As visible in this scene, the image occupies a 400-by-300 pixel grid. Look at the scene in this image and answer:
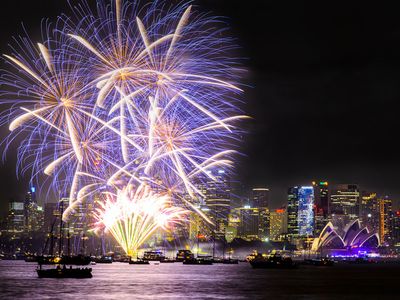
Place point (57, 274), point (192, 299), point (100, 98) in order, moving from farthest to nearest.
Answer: point (57, 274) → point (192, 299) → point (100, 98)

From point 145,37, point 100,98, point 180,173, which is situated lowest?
point 180,173

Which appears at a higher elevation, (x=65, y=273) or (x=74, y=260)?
(x=74, y=260)

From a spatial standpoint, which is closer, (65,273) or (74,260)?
(65,273)

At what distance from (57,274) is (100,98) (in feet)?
175

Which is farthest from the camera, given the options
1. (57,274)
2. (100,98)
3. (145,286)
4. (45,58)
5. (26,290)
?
(57,274)

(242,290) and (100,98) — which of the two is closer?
(100,98)

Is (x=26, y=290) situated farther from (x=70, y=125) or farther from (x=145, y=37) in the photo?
(x=145, y=37)

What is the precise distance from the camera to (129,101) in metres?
74.9

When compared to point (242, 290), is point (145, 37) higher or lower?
higher

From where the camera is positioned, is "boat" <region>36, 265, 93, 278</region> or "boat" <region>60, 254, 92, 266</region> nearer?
"boat" <region>36, 265, 93, 278</region>

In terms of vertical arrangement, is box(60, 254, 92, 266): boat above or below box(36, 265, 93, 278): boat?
above

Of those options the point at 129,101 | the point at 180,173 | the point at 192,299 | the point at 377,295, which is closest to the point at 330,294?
the point at 377,295

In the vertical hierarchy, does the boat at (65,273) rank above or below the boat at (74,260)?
below

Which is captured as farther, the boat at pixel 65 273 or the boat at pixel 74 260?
the boat at pixel 74 260
